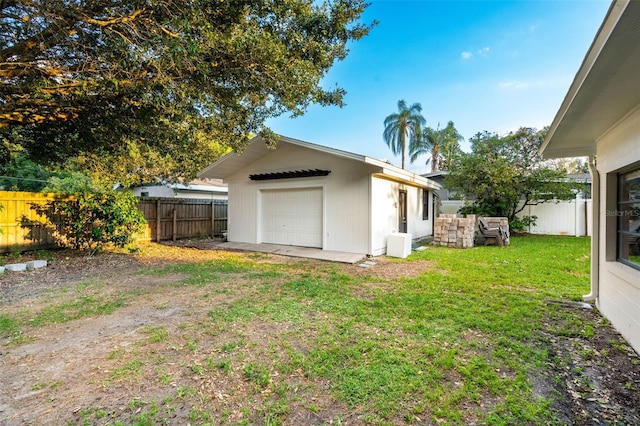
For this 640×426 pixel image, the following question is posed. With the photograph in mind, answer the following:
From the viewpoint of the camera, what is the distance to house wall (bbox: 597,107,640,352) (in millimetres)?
3125

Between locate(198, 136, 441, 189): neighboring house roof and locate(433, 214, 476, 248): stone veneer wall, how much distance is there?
190cm

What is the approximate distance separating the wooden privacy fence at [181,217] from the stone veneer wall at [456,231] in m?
9.39

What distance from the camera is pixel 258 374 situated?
2.67 m

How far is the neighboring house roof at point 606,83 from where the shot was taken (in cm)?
175

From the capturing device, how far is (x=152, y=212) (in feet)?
36.9

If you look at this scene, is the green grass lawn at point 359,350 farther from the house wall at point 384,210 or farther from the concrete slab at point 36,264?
the concrete slab at point 36,264

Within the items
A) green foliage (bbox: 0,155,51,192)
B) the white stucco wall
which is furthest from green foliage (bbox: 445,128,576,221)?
green foliage (bbox: 0,155,51,192)

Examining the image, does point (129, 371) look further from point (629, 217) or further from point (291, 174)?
point (291, 174)

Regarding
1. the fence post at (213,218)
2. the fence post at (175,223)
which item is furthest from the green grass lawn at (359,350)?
the fence post at (213,218)

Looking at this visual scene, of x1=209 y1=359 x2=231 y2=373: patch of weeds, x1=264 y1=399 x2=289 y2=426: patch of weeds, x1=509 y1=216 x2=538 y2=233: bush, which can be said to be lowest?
x1=264 y1=399 x2=289 y2=426: patch of weeds

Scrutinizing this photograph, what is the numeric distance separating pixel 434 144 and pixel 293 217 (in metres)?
21.2

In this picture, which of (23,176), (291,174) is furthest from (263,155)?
(23,176)

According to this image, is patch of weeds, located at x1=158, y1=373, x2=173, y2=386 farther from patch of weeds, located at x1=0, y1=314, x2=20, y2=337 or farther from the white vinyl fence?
the white vinyl fence

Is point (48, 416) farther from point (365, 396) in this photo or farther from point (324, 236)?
point (324, 236)
